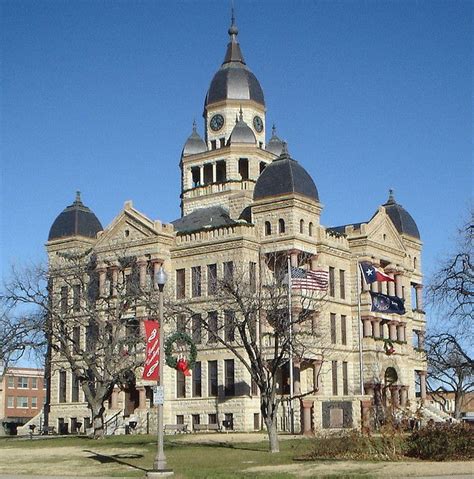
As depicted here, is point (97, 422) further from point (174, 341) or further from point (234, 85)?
point (234, 85)

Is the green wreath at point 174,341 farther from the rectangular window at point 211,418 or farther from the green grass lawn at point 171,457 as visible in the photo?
the rectangular window at point 211,418

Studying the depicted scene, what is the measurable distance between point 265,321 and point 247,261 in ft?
17.3

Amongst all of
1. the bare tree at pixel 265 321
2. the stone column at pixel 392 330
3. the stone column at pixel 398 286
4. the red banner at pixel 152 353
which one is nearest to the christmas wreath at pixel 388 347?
the stone column at pixel 392 330

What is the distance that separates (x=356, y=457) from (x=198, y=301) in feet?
113

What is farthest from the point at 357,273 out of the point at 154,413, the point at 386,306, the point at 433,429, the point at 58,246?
the point at 433,429

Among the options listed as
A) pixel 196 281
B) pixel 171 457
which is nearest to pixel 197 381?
pixel 196 281

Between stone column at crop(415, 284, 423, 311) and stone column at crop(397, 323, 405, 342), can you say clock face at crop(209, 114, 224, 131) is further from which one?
stone column at crop(397, 323, 405, 342)

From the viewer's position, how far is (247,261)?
6556cm

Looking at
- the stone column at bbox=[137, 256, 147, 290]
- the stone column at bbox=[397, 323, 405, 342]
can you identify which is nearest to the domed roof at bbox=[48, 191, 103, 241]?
the stone column at bbox=[137, 256, 147, 290]

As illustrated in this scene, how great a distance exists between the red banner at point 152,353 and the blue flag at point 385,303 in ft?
131

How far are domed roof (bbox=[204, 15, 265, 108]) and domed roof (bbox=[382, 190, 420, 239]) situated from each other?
14243 mm

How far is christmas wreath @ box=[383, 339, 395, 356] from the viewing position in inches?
2830

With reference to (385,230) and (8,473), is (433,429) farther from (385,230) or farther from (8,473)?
(385,230)

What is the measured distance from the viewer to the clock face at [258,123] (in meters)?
82.8
